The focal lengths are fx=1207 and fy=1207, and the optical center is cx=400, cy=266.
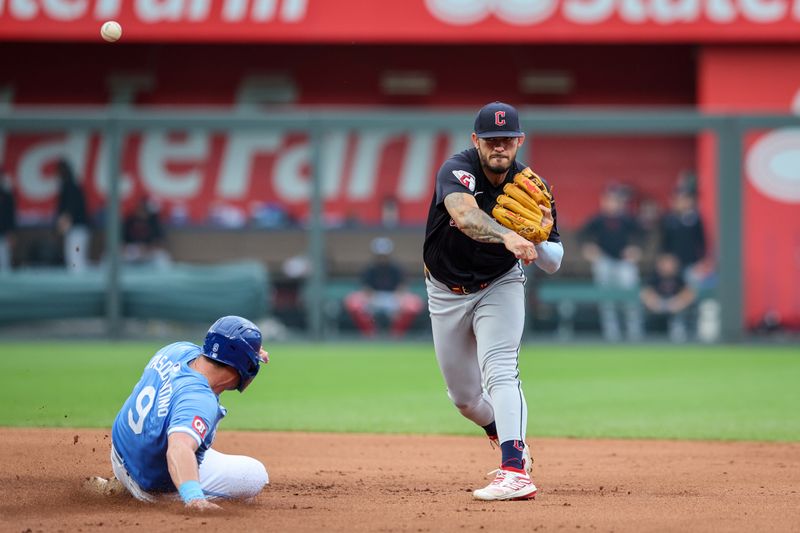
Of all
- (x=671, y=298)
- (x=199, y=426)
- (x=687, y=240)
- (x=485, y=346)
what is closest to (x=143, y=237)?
(x=671, y=298)

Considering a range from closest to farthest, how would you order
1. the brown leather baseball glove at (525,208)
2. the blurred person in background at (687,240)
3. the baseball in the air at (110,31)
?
the brown leather baseball glove at (525,208)
the baseball in the air at (110,31)
the blurred person in background at (687,240)

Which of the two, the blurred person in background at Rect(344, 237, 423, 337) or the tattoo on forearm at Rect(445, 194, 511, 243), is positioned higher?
the tattoo on forearm at Rect(445, 194, 511, 243)

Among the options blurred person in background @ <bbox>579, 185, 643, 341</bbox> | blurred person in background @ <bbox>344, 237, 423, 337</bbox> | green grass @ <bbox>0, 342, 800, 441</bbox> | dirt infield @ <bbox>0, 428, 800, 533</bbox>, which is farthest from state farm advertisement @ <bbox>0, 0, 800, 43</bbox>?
dirt infield @ <bbox>0, 428, 800, 533</bbox>

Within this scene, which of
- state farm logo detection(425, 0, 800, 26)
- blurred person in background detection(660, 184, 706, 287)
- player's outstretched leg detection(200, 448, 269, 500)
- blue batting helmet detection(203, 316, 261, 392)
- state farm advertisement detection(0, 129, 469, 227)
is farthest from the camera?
state farm advertisement detection(0, 129, 469, 227)

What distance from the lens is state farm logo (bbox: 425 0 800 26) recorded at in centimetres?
1777

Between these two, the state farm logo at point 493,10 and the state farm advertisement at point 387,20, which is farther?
the state farm logo at point 493,10

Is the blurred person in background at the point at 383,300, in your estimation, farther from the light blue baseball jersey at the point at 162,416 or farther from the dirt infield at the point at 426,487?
the light blue baseball jersey at the point at 162,416

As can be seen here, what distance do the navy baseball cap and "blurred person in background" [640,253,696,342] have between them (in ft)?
34.5

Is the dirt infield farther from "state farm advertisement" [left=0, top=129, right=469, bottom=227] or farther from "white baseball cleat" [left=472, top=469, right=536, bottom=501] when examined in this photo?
"state farm advertisement" [left=0, top=129, right=469, bottom=227]

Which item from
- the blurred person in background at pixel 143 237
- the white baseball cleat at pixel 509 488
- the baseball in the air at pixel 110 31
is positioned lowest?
the white baseball cleat at pixel 509 488

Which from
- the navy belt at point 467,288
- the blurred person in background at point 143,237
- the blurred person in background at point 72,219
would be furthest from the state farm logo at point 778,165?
the navy belt at point 467,288

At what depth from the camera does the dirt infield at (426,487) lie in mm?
4938

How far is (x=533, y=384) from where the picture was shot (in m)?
11.4

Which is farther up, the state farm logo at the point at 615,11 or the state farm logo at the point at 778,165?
the state farm logo at the point at 615,11
